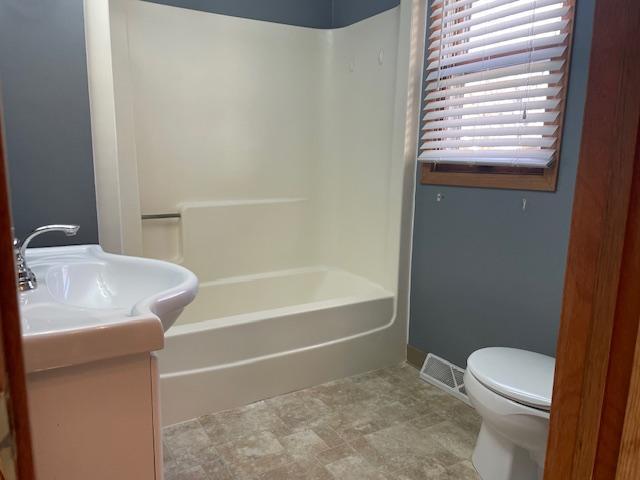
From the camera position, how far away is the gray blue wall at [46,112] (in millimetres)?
1601

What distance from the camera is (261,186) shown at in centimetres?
297

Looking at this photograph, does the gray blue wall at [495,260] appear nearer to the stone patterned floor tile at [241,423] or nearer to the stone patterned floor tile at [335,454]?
the stone patterned floor tile at [335,454]

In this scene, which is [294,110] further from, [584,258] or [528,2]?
[584,258]

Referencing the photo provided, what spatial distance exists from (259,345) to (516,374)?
116 centimetres

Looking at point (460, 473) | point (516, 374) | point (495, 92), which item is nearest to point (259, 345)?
point (460, 473)

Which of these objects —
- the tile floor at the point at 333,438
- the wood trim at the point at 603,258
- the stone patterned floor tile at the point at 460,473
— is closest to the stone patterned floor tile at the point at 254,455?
the tile floor at the point at 333,438

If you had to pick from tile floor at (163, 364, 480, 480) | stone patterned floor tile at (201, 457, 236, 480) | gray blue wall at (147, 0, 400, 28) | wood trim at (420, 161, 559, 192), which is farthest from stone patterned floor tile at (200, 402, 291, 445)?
gray blue wall at (147, 0, 400, 28)

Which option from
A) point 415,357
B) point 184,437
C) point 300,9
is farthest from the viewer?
point 300,9

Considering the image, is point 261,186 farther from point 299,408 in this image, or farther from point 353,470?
point 353,470

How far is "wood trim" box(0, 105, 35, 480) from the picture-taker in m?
0.37

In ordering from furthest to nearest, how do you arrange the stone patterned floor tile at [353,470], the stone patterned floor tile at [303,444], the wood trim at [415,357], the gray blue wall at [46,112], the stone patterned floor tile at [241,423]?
the wood trim at [415,357] → the stone patterned floor tile at [241,423] → the stone patterned floor tile at [303,444] → the stone patterned floor tile at [353,470] → the gray blue wall at [46,112]

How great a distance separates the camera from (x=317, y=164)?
3.16m

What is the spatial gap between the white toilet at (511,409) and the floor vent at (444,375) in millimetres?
520

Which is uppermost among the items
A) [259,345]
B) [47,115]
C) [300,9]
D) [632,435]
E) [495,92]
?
[300,9]
